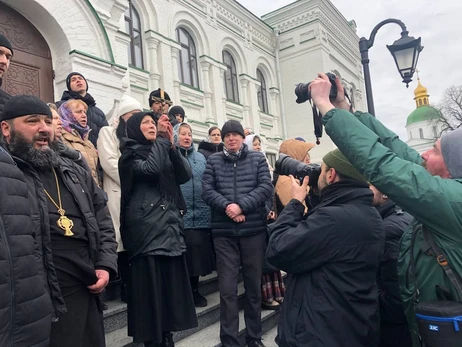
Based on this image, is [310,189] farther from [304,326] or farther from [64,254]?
[64,254]

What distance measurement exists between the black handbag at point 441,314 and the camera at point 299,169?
87 cm

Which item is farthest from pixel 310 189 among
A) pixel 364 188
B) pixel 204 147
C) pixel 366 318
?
pixel 204 147

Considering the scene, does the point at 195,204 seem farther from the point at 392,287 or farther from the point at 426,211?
the point at 426,211

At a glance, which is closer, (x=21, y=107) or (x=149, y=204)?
(x=21, y=107)

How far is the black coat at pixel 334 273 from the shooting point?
1915 mm

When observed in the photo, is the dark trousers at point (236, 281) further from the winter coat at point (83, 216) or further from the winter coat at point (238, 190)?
the winter coat at point (83, 216)

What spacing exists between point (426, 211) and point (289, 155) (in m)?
2.27

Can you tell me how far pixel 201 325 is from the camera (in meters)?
3.39

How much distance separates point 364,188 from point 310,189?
1.45 feet

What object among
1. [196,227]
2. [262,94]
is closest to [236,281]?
[196,227]

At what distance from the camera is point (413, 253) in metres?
1.66

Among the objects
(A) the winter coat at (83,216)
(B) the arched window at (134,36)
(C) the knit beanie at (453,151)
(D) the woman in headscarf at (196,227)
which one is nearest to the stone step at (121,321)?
(D) the woman in headscarf at (196,227)

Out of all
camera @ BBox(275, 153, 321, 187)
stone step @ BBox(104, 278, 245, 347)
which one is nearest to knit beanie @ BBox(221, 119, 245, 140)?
camera @ BBox(275, 153, 321, 187)

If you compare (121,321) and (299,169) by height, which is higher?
(299,169)
